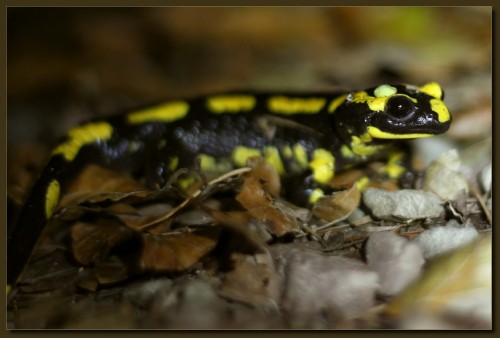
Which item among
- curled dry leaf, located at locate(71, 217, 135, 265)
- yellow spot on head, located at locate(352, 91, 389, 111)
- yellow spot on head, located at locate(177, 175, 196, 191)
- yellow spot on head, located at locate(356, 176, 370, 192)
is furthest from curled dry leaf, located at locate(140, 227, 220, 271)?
yellow spot on head, located at locate(352, 91, 389, 111)

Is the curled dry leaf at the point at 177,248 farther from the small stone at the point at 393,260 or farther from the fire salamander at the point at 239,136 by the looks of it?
the fire salamander at the point at 239,136

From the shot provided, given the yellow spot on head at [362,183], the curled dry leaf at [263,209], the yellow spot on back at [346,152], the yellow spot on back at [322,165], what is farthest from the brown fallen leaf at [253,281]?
the yellow spot on back at [346,152]

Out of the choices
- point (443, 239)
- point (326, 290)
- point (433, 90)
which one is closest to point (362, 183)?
point (433, 90)

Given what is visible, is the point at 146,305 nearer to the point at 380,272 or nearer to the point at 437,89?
the point at 380,272

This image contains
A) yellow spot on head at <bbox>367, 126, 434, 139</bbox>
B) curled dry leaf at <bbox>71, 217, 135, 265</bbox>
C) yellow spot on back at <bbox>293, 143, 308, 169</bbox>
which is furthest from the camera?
yellow spot on back at <bbox>293, 143, 308, 169</bbox>

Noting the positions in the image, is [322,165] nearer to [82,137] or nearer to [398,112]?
[398,112]

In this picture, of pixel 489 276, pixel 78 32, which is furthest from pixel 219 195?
pixel 78 32

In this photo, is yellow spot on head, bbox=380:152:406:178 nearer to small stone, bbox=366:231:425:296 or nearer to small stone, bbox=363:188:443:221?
small stone, bbox=363:188:443:221

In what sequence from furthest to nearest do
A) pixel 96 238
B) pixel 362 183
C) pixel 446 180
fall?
pixel 362 183 → pixel 446 180 → pixel 96 238
